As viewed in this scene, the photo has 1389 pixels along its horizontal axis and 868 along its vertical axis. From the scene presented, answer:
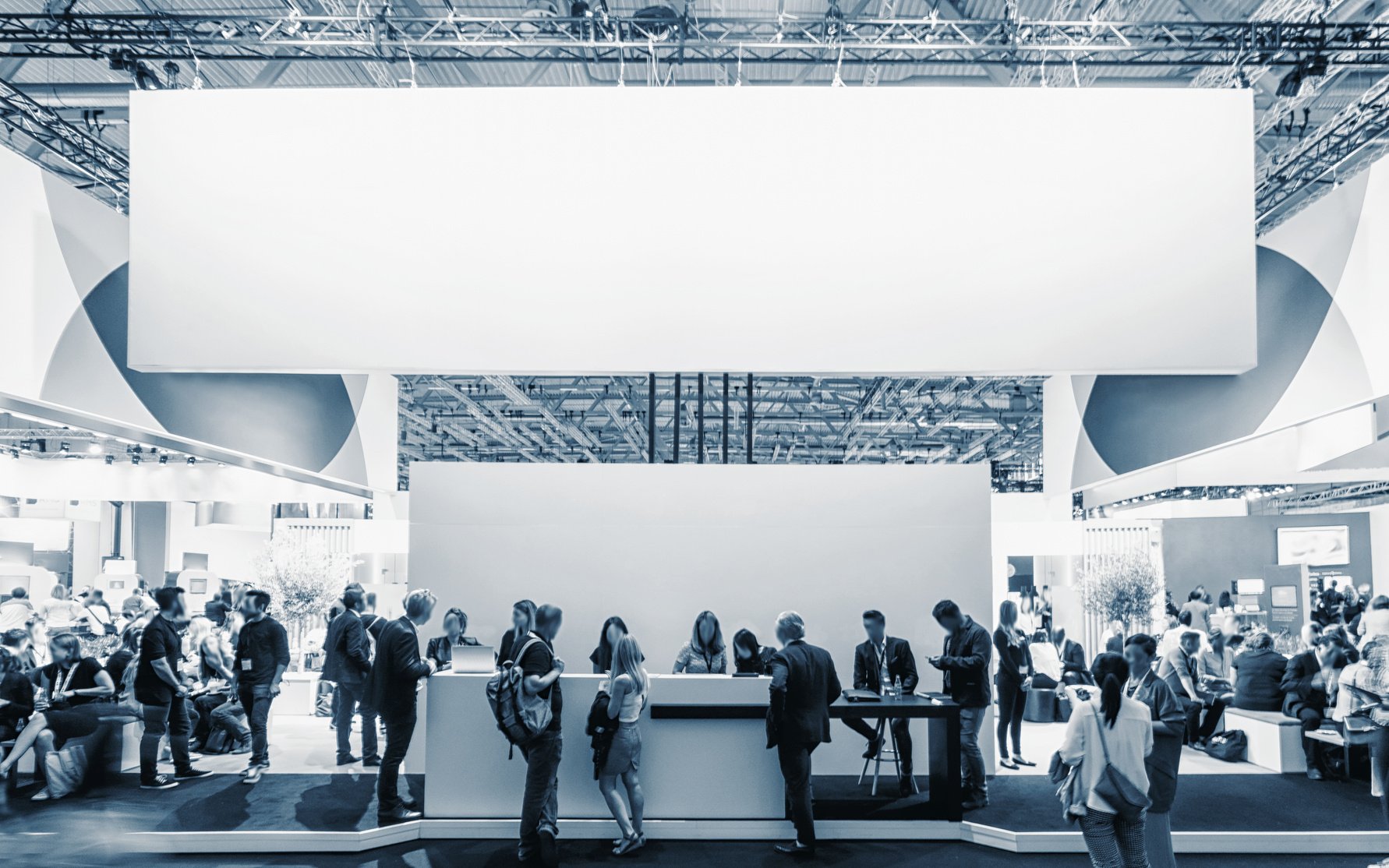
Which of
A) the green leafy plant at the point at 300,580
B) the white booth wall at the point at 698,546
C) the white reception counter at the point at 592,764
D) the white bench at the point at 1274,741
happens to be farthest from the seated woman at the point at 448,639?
the white bench at the point at 1274,741

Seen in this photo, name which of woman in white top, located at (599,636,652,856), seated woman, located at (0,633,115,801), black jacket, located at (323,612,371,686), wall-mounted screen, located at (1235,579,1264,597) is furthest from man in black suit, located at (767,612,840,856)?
wall-mounted screen, located at (1235,579,1264,597)

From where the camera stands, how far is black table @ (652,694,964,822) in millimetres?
6289

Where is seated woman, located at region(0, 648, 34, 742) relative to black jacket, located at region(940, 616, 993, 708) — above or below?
below

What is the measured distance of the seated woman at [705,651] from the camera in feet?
23.7

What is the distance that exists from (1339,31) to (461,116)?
665 centimetres

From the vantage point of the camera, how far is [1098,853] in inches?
165

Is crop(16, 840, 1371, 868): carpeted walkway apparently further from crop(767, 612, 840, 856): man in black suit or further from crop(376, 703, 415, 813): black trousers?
crop(376, 703, 415, 813): black trousers

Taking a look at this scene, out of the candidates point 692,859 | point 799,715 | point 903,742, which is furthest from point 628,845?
point 903,742

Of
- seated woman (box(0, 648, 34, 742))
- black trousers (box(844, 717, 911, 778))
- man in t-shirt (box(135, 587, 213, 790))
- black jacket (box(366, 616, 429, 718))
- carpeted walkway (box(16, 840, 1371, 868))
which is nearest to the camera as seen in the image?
carpeted walkway (box(16, 840, 1371, 868))

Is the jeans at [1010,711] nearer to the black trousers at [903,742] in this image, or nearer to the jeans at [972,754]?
the black trousers at [903,742]

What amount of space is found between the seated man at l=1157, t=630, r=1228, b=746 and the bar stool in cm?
205

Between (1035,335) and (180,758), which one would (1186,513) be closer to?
(1035,335)

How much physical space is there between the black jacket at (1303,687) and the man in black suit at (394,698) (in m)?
7.10

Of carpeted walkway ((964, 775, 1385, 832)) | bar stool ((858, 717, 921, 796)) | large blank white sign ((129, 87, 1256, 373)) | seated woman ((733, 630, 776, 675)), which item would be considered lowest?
carpeted walkway ((964, 775, 1385, 832))
